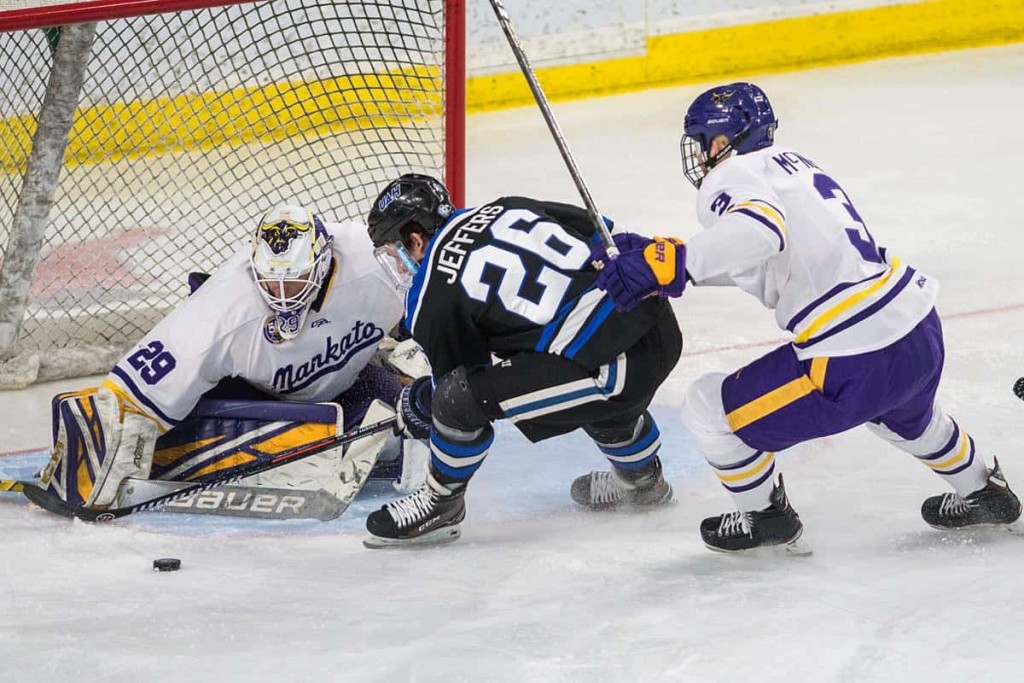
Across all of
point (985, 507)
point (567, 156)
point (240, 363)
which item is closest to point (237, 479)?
point (240, 363)

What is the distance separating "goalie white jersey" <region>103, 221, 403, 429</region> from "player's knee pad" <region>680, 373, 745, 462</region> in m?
0.87

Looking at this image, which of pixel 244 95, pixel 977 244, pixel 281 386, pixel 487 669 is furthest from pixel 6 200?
pixel 977 244

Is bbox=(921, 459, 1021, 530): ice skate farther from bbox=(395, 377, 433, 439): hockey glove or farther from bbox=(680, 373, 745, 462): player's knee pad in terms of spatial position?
bbox=(395, 377, 433, 439): hockey glove

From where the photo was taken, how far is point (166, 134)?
184 inches

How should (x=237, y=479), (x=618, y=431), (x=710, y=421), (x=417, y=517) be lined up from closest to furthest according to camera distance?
(x=710, y=421)
(x=417, y=517)
(x=618, y=431)
(x=237, y=479)

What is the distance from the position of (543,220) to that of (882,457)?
1029 mm

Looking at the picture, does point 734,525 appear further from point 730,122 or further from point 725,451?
point 730,122

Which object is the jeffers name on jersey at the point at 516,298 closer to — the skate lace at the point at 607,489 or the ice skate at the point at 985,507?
the skate lace at the point at 607,489

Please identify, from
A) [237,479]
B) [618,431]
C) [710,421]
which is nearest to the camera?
[710,421]

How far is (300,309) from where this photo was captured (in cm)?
342

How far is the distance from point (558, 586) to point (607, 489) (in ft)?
1.44

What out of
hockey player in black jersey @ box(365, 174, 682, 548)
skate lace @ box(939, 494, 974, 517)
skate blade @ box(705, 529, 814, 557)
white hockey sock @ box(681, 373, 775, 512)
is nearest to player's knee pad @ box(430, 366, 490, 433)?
hockey player in black jersey @ box(365, 174, 682, 548)

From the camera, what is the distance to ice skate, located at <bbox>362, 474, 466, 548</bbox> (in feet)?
10.4

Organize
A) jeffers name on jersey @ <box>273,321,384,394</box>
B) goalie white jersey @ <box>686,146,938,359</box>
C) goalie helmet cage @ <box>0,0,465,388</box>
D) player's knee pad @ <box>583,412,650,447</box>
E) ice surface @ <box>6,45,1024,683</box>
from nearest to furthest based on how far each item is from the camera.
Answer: ice surface @ <box>6,45,1024,683</box>, goalie white jersey @ <box>686,146,938,359</box>, player's knee pad @ <box>583,412,650,447</box>, jeffers name on jersey @ <box>273,321,384,394</box>, goalie helmet cage @ <box>0,0,465,388</box>
